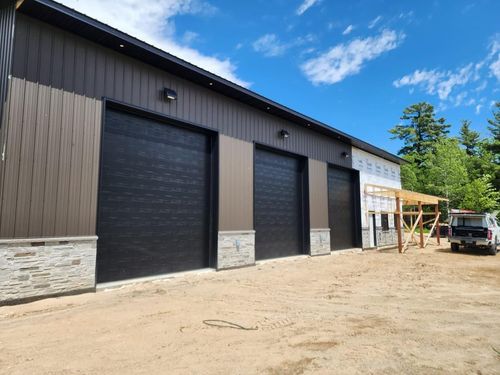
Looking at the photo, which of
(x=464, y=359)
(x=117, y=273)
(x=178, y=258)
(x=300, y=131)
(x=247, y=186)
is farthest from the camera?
(x=300, y=131)

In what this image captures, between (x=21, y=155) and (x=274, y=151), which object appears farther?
(x=274, y=151)

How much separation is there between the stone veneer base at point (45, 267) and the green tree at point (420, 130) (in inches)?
1965

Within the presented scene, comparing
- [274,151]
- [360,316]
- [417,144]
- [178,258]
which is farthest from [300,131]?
[417,144]

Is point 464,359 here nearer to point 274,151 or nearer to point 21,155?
point 21,155

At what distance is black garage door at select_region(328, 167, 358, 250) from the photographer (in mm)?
17531

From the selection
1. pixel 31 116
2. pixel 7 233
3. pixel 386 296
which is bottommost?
pixel 386 296

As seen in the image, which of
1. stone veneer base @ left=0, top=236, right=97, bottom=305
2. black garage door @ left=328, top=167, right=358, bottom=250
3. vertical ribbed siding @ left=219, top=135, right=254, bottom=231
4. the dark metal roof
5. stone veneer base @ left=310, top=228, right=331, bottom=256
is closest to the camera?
stone veneer base @ left=0, top=236, right=97, bottom=305

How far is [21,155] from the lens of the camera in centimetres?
671

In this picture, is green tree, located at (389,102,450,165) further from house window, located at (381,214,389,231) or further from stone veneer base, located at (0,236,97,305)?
stone veneer base, located at (0,236,97,305)

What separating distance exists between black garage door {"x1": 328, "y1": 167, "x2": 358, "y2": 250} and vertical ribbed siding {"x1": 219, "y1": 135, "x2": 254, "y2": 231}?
6.47 metres

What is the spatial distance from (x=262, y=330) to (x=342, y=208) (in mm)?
14351

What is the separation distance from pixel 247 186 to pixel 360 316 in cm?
712

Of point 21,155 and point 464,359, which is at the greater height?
point 21,155

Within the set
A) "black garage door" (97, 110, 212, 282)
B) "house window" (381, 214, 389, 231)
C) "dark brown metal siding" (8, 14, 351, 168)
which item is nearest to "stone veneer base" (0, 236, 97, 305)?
"black garage door" (97, 110, 212, 282)
